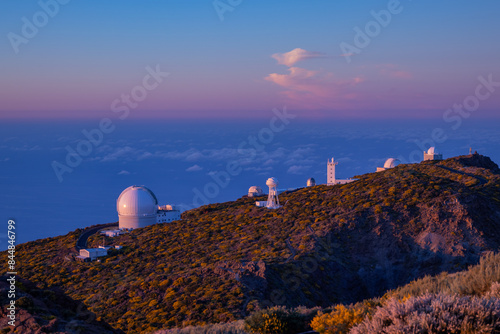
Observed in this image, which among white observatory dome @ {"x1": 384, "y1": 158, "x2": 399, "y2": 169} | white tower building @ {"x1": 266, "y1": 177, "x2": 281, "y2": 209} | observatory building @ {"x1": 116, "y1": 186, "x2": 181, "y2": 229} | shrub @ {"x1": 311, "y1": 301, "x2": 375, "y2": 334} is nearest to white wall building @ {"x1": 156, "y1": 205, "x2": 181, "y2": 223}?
observatory building @ {"x1": 116, "y1": 186, "x2": 181, "y2": 229}

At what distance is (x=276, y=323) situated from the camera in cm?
1002

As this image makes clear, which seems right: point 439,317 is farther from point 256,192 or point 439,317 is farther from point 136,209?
point 256,192

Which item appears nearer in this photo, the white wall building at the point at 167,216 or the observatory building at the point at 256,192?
the white wall building at the point at 167,216

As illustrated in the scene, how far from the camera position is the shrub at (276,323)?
32.7 ft

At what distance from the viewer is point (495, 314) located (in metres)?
7.11

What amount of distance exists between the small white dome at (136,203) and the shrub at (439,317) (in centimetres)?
4293

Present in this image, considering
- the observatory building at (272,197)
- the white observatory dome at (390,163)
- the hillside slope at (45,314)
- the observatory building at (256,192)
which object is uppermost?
the white observatory dome at (390,163)

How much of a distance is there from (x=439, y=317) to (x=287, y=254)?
20.9 metres

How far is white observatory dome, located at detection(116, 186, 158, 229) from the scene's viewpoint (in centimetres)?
4850

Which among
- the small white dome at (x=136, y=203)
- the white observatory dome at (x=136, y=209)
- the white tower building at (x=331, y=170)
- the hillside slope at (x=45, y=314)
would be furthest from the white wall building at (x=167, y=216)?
the hillside slope at (x=45, y=314)

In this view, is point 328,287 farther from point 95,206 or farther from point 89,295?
point 95,206

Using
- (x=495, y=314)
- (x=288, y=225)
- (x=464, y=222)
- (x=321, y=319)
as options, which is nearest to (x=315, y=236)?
(x=288, y=225)

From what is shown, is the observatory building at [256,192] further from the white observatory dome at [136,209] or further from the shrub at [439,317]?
the shrub at [439,317]

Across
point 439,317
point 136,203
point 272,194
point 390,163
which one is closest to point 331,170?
point 390,163
